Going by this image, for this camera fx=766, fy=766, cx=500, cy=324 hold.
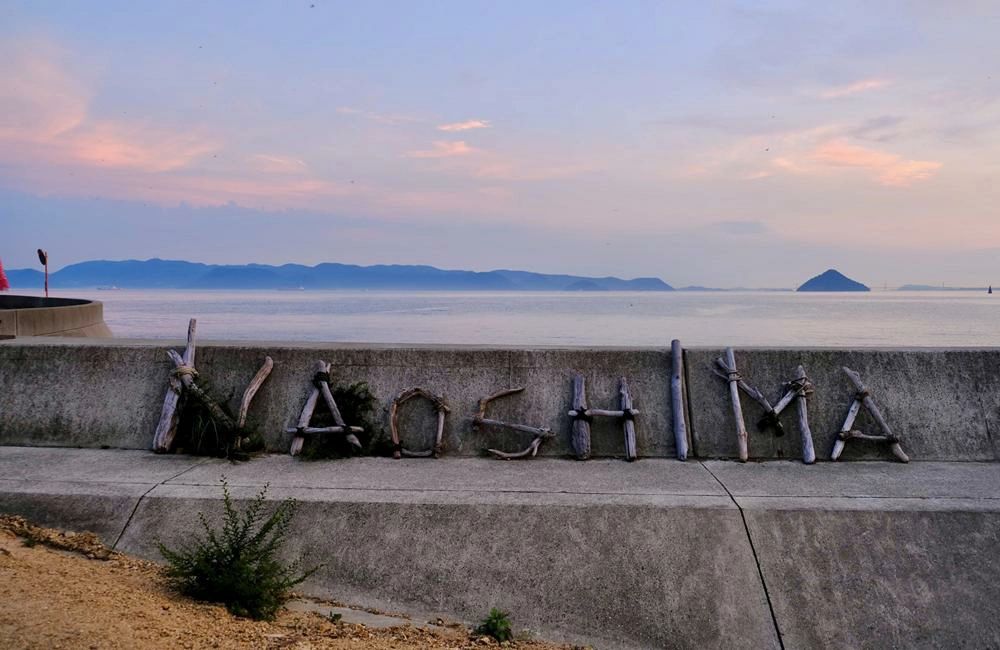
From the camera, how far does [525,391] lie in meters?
8.52

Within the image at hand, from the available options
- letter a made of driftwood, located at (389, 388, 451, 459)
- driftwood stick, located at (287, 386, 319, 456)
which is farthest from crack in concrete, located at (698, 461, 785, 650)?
driftwood stick, located at (287, 386, 319, 456)

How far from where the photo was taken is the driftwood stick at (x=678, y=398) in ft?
26.7

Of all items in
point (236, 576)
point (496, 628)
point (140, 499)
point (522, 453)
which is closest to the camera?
point (236, 576)

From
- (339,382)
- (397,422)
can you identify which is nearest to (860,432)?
(397,422)

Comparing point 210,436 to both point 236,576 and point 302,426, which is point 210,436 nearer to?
point 302,426

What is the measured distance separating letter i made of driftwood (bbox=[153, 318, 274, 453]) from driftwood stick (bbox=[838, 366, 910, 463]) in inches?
256

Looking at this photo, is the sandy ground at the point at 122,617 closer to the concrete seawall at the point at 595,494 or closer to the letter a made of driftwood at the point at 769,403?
the concrete seawall at the point at 595,494

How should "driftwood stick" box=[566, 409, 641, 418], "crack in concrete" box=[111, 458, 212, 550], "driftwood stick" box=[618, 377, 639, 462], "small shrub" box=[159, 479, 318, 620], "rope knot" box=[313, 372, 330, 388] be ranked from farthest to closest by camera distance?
"rope knot" box=[313, 372, 330, 388], "driftwood stick" box=[566, 409, 641, 418], "driftwood stick" box=[618, 377, 639, 462], "crack in concrete" box=[111, 458, 212, 550], "small shrub" box=[159, 479, 318, 620]

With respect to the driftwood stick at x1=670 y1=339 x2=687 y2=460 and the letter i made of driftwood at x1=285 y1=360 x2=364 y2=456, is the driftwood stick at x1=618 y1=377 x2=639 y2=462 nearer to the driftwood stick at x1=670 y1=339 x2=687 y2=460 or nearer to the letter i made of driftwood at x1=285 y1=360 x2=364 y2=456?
the driftwood stick at x1=670 y1=339 x2=687 y2=460

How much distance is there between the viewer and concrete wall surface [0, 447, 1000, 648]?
19.1 feet

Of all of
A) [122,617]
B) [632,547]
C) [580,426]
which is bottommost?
[632,547]

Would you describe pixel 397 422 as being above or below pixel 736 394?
below

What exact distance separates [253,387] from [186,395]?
0.69 m

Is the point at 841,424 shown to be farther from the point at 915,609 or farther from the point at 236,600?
the point at 236,600
